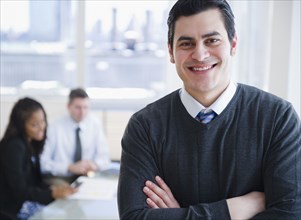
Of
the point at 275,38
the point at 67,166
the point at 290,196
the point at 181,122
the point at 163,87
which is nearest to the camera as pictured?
the point at 290,196

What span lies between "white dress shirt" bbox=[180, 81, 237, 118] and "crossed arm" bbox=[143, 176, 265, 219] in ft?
0.87

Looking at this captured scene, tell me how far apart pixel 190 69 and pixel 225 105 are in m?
0.17

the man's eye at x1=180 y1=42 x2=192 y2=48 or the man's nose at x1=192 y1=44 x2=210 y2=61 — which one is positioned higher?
the man's eye at x1=180 y1=42 x2=192 y2=48

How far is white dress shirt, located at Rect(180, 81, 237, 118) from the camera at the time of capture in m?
1.40

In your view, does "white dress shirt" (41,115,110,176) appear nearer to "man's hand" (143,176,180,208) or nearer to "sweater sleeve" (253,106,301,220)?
"man's hand" (143,176,180,208)

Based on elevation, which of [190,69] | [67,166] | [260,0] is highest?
[260,0]

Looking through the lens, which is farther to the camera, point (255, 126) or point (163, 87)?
point (163, 87)

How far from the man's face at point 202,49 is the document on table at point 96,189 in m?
1.58

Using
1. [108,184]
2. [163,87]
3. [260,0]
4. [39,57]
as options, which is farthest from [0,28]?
[260,0]

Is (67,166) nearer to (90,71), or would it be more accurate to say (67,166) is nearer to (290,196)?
(90,71)

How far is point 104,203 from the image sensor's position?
8.69ft

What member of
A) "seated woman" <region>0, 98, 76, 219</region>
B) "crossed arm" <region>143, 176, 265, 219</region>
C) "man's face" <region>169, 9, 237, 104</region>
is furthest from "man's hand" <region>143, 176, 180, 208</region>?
"seated woman" <region>0, 98, 76, 219</region>

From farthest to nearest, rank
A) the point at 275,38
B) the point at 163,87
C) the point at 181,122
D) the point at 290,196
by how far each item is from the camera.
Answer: the point at 163,87
the point at 275,38
the point at 181,122
the point at 290,196

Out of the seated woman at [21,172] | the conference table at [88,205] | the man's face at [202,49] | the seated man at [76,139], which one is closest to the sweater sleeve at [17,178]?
the seated woman at [21,172]
